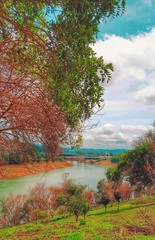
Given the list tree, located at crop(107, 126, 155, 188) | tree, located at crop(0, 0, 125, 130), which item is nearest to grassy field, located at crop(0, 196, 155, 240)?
tree, located at crop(0, 0, 125, 130)

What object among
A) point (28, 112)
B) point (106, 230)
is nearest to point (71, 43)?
point (28, 112)

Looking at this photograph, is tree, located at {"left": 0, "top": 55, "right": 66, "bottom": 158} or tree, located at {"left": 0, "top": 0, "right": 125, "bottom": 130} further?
tree, located at {"left": 0, "top": 55, "right": 66, "bottom": 158}

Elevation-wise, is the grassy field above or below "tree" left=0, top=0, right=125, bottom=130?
below

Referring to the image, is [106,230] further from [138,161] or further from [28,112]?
[138,161]

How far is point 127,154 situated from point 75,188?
1027cm

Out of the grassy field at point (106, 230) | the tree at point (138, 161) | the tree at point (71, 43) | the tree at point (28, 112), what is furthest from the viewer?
the tree at point (138, 161)

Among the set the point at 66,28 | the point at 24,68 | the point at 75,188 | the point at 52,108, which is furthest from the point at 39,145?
the point at 75,188

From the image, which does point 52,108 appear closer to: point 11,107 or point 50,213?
point 11,107

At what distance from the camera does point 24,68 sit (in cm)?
499

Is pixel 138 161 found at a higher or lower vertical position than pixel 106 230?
higher

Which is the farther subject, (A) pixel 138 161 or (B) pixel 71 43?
(A) pixel 138 161

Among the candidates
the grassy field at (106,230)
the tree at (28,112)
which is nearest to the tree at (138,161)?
the grassy field at (106,230)

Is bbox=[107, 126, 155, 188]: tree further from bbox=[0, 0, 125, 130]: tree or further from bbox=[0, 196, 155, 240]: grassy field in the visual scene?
bbox=[0, 0, 125, 130]: tree

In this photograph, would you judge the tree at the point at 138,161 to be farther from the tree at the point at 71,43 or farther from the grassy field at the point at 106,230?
the tree at the point at 71,43
